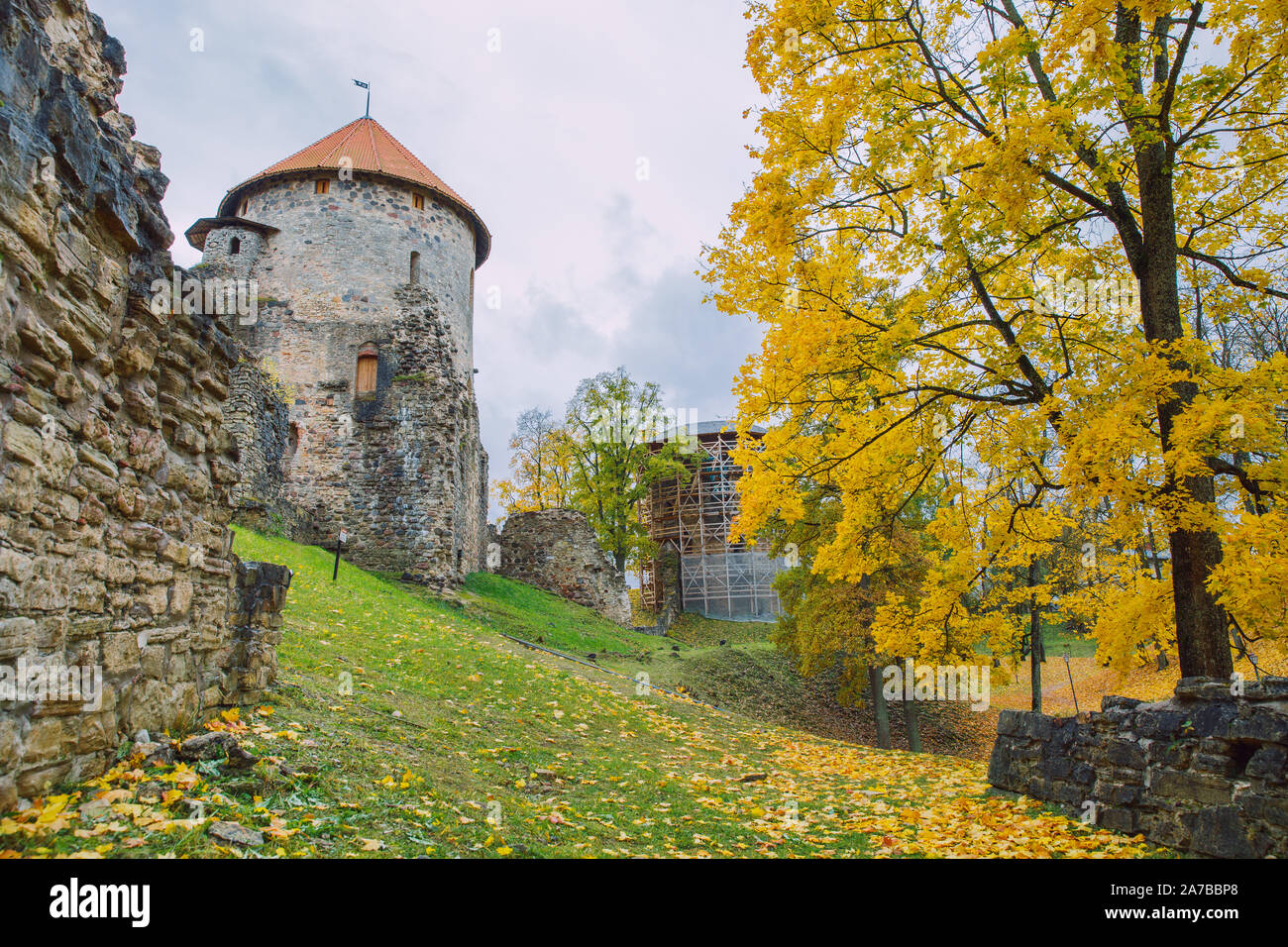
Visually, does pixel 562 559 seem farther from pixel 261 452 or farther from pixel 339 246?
pixel 339 246

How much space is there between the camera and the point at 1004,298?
8398 millimetres

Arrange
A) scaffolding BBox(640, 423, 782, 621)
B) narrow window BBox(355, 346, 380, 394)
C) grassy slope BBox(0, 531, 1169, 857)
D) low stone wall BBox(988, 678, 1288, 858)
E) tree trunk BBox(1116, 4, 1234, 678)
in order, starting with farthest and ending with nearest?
scaffolding BBox(640, 423, 782, 621) < narrow window BBox(355, 346, 380, 394) < tree trunk BBox(1116, 4, 1234, 678) < low stone wall BBox(988, 678, 1288, 858) < grassy slope BBox(0, 531, 1169, 857)

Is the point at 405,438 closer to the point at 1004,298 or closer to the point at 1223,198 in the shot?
the point at 1004,298

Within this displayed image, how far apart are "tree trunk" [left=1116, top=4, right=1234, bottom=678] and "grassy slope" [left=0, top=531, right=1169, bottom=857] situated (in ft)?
6.42

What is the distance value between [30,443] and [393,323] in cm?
1875

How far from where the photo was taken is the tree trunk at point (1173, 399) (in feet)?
21.2

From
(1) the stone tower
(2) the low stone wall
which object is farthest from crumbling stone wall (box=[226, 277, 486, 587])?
(2) the low stone wall

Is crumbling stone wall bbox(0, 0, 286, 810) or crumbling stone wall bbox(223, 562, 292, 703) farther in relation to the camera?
crumbling stone wall bbox(223, 562, 292, 703)

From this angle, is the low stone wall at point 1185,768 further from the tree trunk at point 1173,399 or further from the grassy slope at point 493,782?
the tree trunk at point 1173,399

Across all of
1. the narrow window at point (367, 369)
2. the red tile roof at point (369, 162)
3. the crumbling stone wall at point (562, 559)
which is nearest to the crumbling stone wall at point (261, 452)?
the narrow window at point (367, 369)

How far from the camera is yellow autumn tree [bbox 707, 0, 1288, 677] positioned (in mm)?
6270

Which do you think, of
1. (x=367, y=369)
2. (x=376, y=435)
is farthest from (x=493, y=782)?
(x=367, y=369)

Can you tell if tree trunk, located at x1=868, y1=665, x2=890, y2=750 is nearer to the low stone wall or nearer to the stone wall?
the low stone wall

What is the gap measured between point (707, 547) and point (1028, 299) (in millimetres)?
32047
